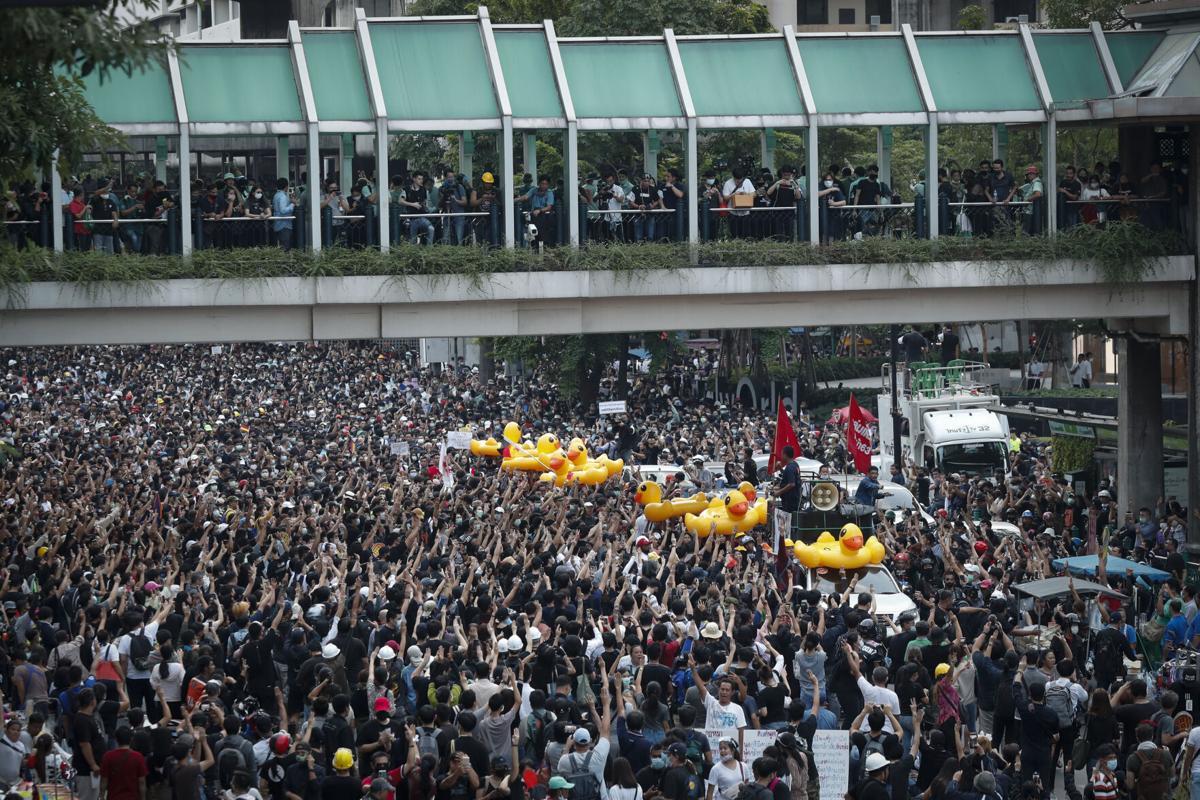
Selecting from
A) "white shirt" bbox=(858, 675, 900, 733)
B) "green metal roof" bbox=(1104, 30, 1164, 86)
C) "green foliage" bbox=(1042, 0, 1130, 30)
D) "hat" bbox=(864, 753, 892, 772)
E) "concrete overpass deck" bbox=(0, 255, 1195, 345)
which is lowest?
"white shirt" bbox=(858, 675, 900, 733)

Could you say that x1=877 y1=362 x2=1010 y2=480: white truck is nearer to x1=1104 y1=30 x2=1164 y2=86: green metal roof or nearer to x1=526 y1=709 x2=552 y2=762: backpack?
x1=1104 y1=30 x2=1164 y2=86: green metal roof

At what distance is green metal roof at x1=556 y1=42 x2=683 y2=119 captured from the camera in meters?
25.5

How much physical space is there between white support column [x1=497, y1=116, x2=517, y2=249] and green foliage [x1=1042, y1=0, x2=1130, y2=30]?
1822cm

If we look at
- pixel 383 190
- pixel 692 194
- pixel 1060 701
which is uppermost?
pixel 383 190

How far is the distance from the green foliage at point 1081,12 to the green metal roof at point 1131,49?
38.5 feet

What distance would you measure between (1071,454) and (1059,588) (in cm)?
1378

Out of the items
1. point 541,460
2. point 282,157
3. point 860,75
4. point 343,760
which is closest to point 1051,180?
point 860,75

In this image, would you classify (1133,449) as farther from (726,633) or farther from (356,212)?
(726,633)

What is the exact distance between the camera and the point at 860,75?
26188mm

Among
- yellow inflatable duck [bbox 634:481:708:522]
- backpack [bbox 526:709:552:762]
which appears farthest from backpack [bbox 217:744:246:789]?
yellow inflatable duck [bbox 634:481:708:522]

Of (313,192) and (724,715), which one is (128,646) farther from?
(313,192)

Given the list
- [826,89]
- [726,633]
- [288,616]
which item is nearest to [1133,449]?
[826,89]

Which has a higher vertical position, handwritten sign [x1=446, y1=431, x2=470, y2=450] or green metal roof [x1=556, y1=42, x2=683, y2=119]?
green metal roof [x1=556, y1=42, x2=683, y2=119]

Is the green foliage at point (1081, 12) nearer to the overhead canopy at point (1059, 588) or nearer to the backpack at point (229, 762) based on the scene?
the overhead canopy at point (1059, 588)
